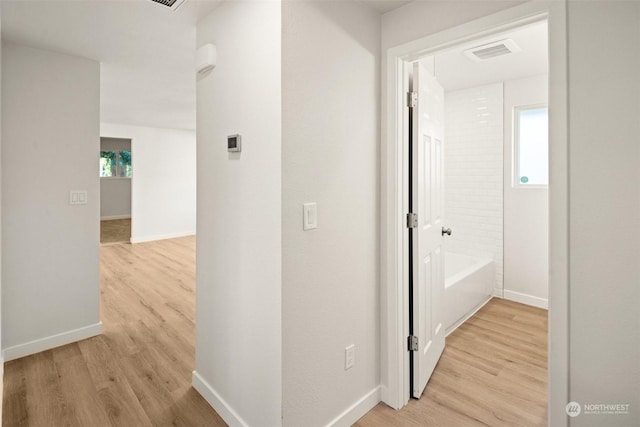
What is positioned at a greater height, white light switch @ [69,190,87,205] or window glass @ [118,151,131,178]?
window glass @ [118,151,131,178]

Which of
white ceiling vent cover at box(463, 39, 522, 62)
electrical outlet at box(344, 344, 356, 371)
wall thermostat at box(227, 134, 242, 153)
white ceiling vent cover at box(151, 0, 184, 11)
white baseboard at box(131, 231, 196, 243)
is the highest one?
white ceiling vent cover at box(463, 39, 522, 62)

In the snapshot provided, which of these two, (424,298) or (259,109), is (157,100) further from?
(424,298)

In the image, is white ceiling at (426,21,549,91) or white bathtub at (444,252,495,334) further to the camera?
white bathtub at (444,252,495,334)

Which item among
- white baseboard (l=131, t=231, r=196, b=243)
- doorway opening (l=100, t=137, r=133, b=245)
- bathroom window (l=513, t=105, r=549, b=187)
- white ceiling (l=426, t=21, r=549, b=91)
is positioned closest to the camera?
white ceiling (l=426, t=21, r=549, b=91)

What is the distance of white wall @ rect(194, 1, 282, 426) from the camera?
1.64 meters

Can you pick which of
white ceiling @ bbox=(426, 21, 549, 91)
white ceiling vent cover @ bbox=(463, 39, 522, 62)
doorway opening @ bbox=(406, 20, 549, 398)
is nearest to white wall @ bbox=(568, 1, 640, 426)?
doorway opening @ bbox=(406, 20, 549, 398)

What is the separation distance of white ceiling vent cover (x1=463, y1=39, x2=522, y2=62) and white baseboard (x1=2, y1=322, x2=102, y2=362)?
13.3 ft

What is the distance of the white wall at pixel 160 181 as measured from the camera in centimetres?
712

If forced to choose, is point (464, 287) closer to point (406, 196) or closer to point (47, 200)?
point (406, 196)

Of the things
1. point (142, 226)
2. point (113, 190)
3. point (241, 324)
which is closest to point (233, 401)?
point (241, 324)

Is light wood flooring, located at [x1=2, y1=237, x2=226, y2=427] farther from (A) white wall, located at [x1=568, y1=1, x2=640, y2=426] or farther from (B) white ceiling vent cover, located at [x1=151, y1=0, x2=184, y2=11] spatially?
(B) white ceiling vent cover, located at [x1=151, y1=0, x2=184, y2=11]

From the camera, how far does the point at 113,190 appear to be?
10234 mm

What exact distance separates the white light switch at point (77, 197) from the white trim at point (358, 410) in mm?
2678

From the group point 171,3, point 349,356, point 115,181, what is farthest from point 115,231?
point 349,356
